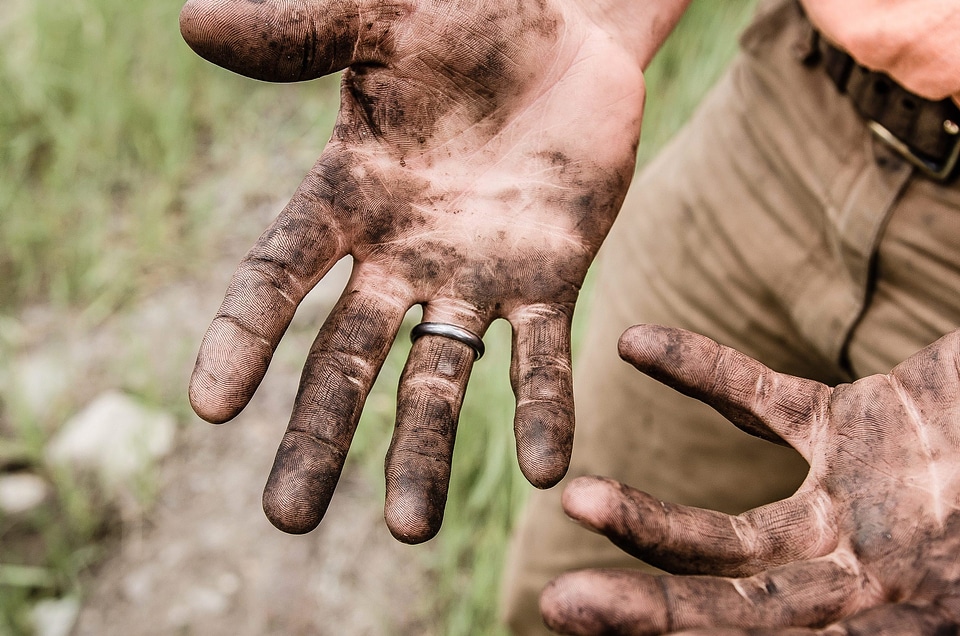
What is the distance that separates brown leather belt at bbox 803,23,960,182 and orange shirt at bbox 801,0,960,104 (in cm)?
4

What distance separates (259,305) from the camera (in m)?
0.86

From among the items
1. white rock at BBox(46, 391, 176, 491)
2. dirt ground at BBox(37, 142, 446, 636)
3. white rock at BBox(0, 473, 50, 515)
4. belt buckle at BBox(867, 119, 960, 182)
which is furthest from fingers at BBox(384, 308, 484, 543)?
white rock at BBox(0, 473, 50, 515)

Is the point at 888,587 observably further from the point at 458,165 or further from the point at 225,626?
the point at 225,626

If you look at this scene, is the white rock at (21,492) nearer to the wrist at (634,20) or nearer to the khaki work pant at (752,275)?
the khaki work pant at (752,275)

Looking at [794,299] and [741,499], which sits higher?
[794,299]

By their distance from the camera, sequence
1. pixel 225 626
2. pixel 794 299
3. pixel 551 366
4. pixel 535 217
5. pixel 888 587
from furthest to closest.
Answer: pixel 225 626, pixel 794 299, pixel 535 217, pixel 551 366, pixel 888 587


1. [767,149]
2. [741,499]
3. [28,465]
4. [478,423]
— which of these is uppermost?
[767,149]

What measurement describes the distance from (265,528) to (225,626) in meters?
0.24

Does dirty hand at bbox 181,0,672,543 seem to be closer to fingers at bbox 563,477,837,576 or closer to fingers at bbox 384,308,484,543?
fingers at bbox 384,308,484,543

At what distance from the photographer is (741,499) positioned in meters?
1.44

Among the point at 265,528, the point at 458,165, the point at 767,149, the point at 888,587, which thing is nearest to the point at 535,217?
the point at 458,165

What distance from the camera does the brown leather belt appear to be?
0.98 metres

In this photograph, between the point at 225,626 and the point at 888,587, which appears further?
the point at 225,626

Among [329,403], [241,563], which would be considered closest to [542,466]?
[329,403]
